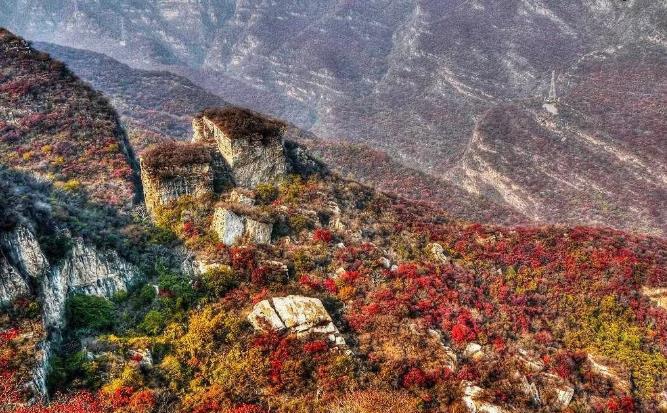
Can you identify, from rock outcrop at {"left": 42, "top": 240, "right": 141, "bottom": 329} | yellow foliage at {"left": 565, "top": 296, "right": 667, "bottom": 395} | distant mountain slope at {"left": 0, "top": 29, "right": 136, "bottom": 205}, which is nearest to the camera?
rock outcrop at {"left": 42, "top": 240, "right": 141, "bottom": 329}

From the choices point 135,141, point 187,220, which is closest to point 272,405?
point 187,220

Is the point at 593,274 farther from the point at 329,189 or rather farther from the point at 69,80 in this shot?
the point at 69,80

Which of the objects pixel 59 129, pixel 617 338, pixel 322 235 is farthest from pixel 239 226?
pixel 59 129

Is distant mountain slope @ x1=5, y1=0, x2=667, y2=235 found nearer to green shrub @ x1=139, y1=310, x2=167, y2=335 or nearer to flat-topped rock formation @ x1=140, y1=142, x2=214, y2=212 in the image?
flat-topped rock formation @ x1=140, y1=142, x2=214, y2=212

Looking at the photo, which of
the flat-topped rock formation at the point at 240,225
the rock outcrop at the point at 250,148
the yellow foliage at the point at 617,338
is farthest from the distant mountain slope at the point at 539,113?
the yellow foliage at the point at 617,338

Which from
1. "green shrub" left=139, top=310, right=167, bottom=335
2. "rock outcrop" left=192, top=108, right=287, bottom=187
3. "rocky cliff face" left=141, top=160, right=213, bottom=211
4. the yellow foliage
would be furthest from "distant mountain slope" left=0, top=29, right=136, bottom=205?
the yellow foliage

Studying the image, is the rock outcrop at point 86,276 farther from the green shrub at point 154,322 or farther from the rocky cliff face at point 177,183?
the rocky cliff face at point 177,183
